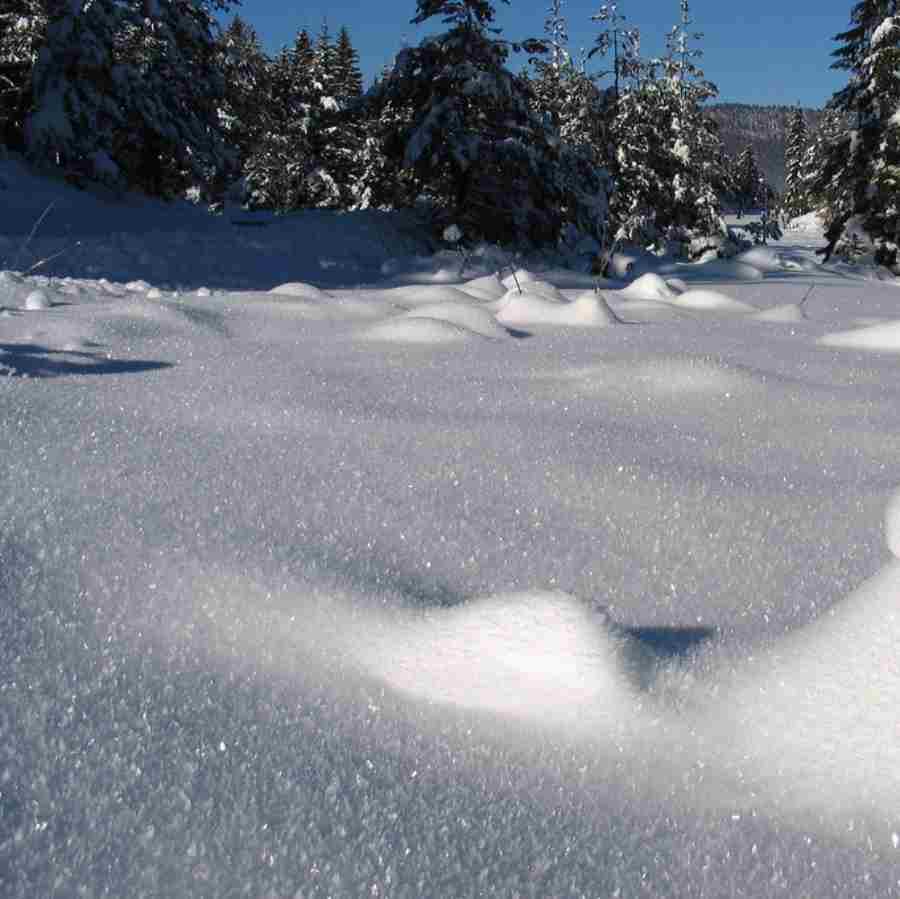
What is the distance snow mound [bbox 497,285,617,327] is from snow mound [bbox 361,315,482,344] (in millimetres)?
536

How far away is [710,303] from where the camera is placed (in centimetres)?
479

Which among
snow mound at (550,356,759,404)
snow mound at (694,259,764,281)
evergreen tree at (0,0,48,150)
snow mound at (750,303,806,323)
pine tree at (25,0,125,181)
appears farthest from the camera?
evergreen tree at (0,0,48,150)

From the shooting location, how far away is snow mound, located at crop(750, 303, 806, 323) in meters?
4.35

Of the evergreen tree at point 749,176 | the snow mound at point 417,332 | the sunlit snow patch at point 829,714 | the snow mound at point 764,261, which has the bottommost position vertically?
→ the snow mound at point 764,261

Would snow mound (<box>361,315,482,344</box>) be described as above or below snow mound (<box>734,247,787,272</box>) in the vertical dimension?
above

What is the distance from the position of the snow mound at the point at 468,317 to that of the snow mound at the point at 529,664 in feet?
7.39

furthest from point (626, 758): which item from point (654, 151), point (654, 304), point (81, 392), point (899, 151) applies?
point (654, 151)

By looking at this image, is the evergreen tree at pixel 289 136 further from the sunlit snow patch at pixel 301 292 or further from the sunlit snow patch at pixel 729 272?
the sunlit snow patch at pixel 301 292

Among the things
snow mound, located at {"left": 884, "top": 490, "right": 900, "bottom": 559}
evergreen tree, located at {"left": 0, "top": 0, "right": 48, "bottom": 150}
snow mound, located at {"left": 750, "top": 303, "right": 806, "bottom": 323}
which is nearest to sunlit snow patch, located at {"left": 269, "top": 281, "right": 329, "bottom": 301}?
snow mound, located at {"left": 750, "top": 303, "right": 806, "bottom": 323}

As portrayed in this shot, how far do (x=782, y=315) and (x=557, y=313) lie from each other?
4.55 ft

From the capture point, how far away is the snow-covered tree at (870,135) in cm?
1686

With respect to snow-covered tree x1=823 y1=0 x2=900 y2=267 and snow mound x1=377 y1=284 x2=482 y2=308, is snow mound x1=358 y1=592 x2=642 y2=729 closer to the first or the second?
snow mound x1=377 y1=284 x2=482 y2=308

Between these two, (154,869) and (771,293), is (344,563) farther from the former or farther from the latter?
(771,293)

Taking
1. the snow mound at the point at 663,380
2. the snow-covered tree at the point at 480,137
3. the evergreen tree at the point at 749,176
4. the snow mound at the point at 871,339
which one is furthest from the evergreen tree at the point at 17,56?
the evergreen tree at the point at 749,176
